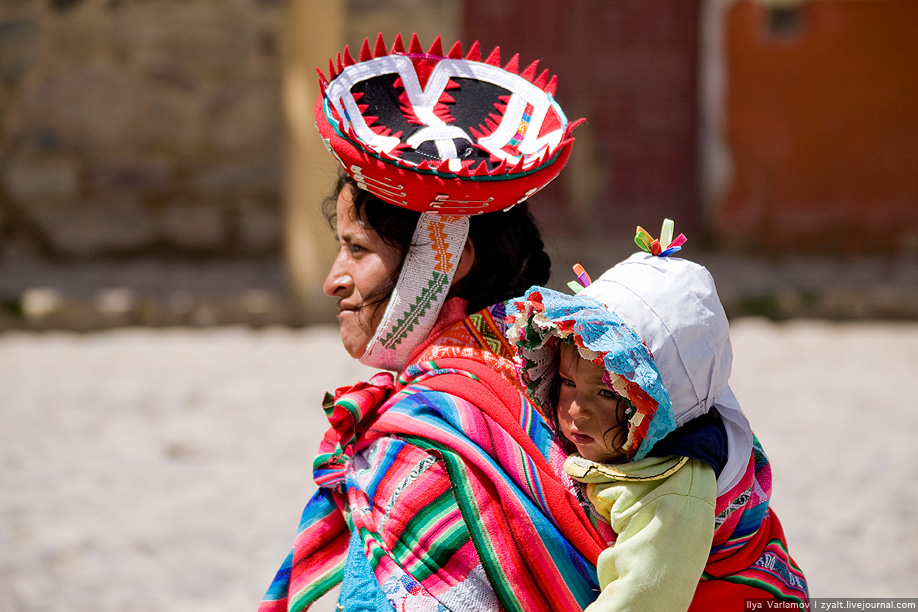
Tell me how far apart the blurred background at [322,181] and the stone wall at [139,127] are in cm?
2

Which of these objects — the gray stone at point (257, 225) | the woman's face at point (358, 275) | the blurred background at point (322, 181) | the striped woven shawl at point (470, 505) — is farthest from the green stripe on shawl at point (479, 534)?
the gray stone at point (257, 225)

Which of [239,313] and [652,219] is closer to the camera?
[239,313]

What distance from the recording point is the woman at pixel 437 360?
A: 1573 millimetres

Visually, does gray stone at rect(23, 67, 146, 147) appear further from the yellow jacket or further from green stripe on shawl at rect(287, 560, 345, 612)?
the yellow jacket

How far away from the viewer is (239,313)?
23.5ft

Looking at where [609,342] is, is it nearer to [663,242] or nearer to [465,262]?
[663,242]

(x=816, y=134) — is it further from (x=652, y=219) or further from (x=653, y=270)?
(x=653, y=270)

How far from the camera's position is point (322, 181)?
6.76 m

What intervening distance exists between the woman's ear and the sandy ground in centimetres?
210

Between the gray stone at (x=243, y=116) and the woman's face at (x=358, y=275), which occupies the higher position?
the woman's face at (x=358, y=275)

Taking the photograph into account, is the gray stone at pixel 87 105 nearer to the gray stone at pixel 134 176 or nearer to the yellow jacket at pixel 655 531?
the gray stone at pixel 134 176

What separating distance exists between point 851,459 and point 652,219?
4310 millimetres

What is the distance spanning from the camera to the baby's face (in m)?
1.55

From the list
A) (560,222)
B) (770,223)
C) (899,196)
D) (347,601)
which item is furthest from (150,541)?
(899,196)
